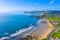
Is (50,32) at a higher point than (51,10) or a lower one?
lower

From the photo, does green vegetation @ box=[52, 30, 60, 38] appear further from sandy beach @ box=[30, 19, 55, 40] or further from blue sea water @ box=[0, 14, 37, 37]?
blue sea water @ box=[0, 14, 37, 37]

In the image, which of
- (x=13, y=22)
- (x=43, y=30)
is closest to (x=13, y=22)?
(x=13, y=22)

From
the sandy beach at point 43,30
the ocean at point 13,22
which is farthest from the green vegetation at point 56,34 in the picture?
the ocean at point 13,22

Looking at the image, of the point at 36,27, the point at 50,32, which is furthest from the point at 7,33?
the point at 50,32

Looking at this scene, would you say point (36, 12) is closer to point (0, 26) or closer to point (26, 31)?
point (26, 31)

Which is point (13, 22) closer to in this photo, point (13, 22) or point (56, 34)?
point (13, 22)

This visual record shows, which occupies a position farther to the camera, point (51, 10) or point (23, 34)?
point (51, 10)

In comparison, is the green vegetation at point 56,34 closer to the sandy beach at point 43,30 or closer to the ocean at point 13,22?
the sandy beach at point 43,30

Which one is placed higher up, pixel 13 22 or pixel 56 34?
pixel 13 22
